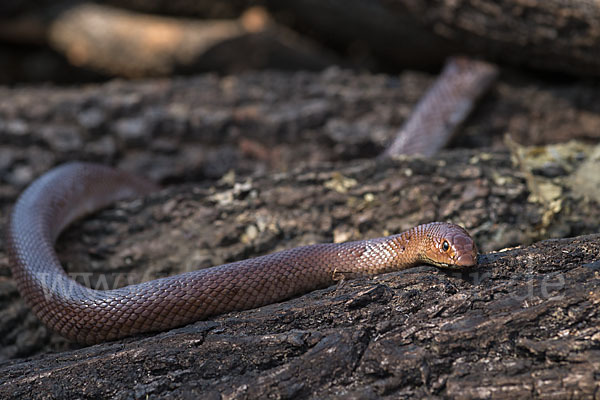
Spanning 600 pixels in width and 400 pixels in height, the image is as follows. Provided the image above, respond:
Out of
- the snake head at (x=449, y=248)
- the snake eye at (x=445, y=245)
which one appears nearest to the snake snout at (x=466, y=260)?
the snake head at (x=449, y=248)

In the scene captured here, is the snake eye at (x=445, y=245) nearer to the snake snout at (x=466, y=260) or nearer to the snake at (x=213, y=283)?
the snake at (x=213, y=283)

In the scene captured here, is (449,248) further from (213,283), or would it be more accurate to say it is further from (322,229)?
(213,283)

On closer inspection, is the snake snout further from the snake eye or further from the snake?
the snake eye

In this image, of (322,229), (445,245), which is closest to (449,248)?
(445,245)

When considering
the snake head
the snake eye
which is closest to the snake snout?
the snake head

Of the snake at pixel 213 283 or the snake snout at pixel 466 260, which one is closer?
the snake snout at pixel 466 260

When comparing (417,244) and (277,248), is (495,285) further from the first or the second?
(277,248)

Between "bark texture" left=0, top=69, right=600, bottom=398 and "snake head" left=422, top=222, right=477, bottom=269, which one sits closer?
"bark texture" left=0, top=69, right=600, bottom=398
